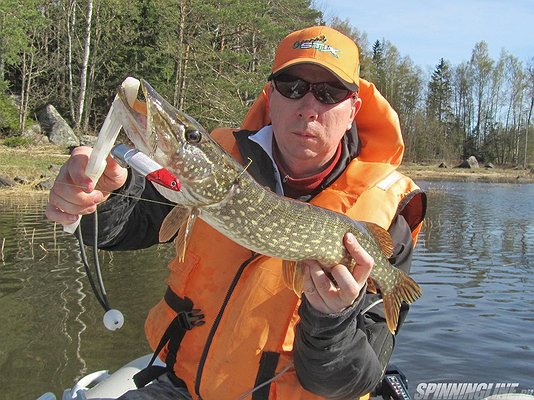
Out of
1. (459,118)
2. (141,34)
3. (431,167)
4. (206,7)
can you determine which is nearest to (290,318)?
(206,7)

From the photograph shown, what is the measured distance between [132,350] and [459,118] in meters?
58.0

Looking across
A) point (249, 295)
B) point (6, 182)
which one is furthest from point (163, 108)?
point (6, 182)

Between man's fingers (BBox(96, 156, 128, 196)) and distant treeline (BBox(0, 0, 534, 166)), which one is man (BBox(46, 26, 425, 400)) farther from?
distant treeline (BBox(0, 0, 534, 166))

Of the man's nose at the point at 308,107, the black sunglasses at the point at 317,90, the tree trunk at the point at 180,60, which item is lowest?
the man's nose at the point at 308,107

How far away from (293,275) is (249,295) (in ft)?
0.89

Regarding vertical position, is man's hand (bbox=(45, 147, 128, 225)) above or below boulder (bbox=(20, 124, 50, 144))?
below

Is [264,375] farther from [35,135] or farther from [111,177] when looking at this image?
[35,135]

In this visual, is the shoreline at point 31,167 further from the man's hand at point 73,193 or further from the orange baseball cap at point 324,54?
the man's hand at point 73,193

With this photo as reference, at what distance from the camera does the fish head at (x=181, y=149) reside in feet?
6.38

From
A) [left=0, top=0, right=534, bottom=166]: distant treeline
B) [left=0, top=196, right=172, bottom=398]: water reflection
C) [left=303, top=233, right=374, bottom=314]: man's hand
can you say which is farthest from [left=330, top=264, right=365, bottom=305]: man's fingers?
[left=0, top=0, right=534, bottom=166]: distant treeline

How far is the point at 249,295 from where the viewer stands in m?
2.47

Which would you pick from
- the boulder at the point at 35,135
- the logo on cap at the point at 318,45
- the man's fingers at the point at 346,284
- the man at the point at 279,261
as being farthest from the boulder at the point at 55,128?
the man's fingers at the point at 346,284

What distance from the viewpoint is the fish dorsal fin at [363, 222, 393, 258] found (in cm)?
243

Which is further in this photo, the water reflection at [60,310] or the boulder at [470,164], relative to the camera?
the boulder at [470,164]
